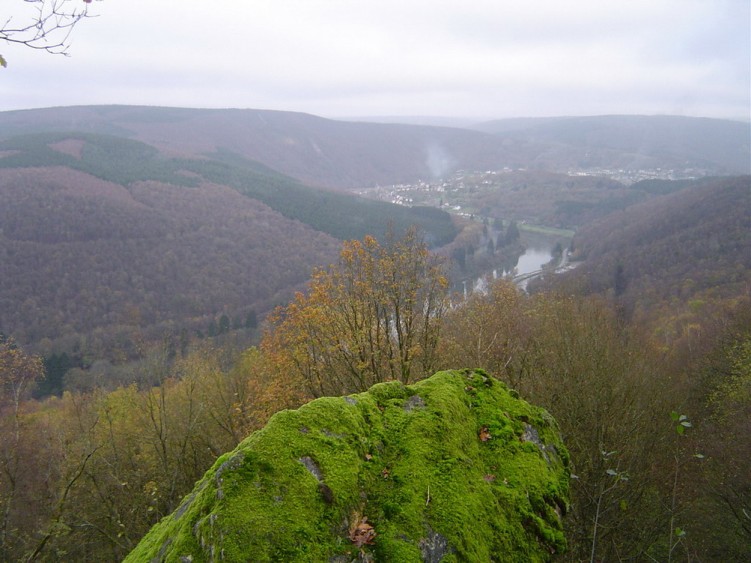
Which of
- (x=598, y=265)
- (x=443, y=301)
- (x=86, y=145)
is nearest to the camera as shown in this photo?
(x=443, y=301)

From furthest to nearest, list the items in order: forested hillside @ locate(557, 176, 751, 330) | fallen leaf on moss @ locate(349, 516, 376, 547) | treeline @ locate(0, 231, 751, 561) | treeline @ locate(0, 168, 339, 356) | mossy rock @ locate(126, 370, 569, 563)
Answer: treeline @ locate(0, 168, 339, 356)
forested hillside @ locate(557, 176, 751, 330)
treeline @ locate(0, 231, 751, 561)
fallen leaf on moss @ locate(349, 516, 376, 547)
mossy rock @ locate(126, 370, 569, 563)

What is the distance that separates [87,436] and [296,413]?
13578 millimetres

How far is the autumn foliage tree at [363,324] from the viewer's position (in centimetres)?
1552

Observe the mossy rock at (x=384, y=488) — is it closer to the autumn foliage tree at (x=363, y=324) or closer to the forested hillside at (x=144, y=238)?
the autumn foliage tree at (x=363, y=324)

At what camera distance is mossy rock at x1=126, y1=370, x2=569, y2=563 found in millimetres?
4117

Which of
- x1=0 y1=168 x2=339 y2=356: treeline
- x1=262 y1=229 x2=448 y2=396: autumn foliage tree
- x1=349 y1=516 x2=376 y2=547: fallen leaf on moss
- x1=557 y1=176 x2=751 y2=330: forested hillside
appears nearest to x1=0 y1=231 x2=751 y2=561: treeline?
x1=262 y1=229 x2=448 y2=396: autumn foliage tree

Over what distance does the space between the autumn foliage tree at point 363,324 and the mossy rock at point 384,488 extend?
879 cm

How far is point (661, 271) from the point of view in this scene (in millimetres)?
72438

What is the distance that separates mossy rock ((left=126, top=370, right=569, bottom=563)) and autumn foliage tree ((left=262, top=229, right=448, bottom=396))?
28.8ft

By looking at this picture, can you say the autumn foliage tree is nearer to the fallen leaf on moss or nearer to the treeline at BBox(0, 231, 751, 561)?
the treeline at BBox(0, 231, 751, 561)

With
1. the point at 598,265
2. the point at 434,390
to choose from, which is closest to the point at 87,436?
the point at 434,390

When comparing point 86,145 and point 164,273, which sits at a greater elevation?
point 86,145

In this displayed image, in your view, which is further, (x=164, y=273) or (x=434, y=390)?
(x=164, y=273)

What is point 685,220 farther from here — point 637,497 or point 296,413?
point 296,413
